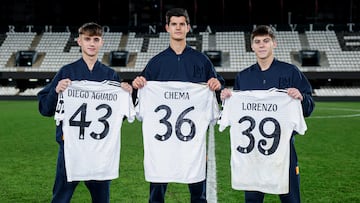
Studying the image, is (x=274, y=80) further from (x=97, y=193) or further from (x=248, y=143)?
(x=97, y=193)

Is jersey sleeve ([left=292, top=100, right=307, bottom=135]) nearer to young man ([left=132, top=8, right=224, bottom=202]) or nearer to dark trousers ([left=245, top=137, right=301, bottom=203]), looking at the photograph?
dark trousers ([left=245, top=137, right=301, bottom=203])

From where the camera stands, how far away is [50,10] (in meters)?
35.5

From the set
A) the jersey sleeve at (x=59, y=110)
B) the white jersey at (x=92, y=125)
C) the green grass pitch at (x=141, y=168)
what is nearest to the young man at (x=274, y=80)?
the white jersey at (x=92, y=125)

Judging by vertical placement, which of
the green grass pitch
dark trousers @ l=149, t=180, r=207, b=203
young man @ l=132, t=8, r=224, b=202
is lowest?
the green grass pitch

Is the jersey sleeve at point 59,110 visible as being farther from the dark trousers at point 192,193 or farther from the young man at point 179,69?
the dark trousers at point 192,193

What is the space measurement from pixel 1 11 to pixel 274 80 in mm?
35653

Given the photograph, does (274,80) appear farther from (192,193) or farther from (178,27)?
(192,193)

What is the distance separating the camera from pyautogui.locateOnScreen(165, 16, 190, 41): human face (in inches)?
152

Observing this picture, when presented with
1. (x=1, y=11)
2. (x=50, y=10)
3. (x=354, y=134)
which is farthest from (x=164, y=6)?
(x=354, y=134)

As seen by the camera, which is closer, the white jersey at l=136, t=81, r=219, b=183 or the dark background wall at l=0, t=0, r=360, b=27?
the white jersey at l=136, t=81, r=219, b=183

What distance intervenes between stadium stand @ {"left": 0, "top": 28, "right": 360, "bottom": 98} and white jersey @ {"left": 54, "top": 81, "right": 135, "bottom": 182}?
2577 centimetres

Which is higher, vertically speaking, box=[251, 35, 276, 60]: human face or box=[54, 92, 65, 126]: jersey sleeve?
box=[251, 35, 276, 60]: human face

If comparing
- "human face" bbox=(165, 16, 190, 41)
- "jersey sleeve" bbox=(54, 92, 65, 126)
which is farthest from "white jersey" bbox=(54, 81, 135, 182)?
"human face" bbox=(165, 16, 190, 41)

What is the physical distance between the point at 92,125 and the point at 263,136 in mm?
1494
